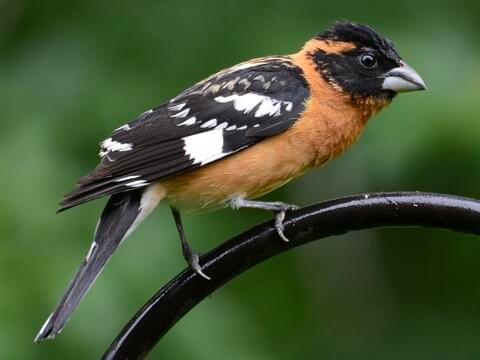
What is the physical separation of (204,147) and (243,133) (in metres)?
0.18

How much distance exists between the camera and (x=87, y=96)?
488 cm

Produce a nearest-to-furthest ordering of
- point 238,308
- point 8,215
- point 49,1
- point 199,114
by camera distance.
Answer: point 199,114, point 8,215, point 238,308, point 49,1

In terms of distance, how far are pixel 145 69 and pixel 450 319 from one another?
6.44 feet

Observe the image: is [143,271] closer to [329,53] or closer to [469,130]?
[329,53]

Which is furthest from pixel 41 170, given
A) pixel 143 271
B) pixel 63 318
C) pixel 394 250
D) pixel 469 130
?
pixel 394 250

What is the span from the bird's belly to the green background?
0.63 meters

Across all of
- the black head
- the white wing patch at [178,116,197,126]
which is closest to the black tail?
the white wing patch at [178,116,197,126]

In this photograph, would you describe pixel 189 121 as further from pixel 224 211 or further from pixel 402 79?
pixel 224 211

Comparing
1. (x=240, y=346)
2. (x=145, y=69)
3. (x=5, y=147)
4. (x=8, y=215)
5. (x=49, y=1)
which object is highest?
(x=49, y=1)

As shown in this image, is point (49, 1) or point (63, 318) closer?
point (63, 318)

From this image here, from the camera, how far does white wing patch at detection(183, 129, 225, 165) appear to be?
155 inches

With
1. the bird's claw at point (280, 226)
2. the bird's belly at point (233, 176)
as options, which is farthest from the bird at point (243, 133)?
the bird's claw at point (280, 226)

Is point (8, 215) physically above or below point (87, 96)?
below

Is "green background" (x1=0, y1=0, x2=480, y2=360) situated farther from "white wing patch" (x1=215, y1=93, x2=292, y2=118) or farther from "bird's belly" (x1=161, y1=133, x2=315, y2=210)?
"white wing patch" (x1=215, y1=93, x2=292, y2=118)
